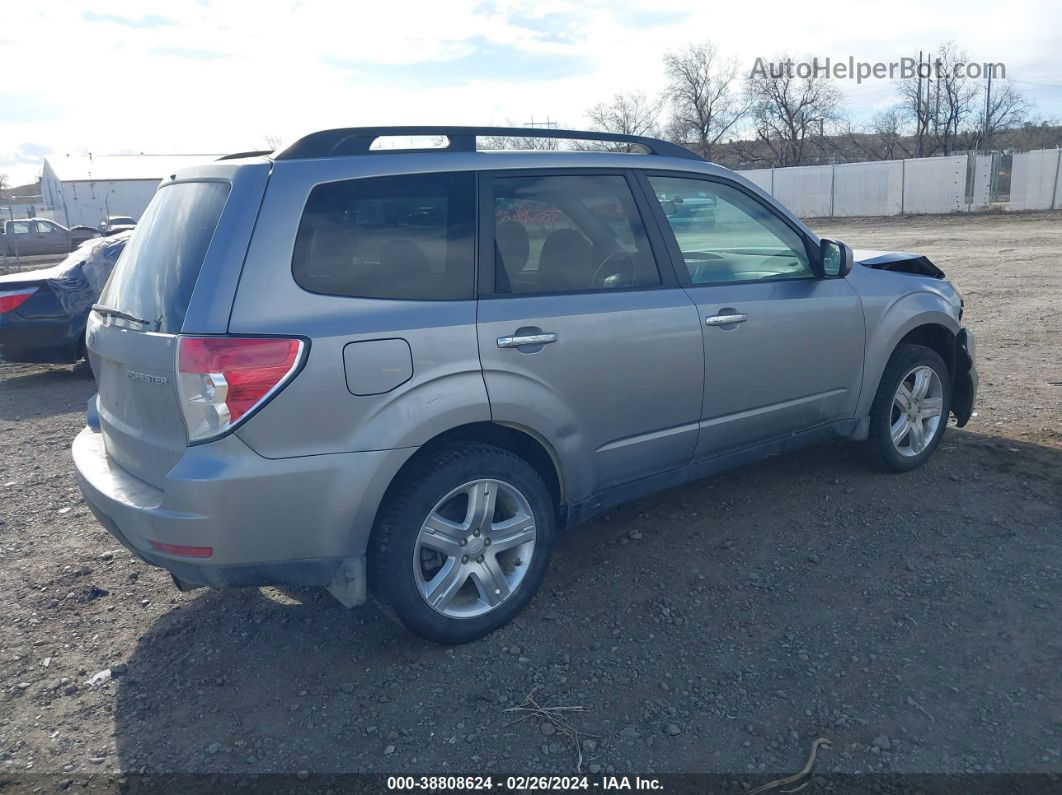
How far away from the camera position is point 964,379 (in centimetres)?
542

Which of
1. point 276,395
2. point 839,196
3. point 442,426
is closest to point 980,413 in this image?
point 442,426

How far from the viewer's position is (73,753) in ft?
9.90

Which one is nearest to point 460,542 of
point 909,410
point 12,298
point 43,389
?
point 909,410

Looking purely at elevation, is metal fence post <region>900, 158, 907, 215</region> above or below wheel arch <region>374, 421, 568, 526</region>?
above

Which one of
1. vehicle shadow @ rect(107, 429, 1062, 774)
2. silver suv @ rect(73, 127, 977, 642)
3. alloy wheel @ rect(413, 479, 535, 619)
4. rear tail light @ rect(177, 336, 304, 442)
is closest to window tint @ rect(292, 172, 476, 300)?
silver suv @ rect(73, 127, 977, 642)

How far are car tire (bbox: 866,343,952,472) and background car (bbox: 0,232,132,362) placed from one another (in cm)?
720

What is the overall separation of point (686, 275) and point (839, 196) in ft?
120

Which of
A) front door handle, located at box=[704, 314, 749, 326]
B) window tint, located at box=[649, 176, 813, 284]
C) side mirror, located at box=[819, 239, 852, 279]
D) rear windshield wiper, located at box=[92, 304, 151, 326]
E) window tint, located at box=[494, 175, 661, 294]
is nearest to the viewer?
rear windshield wiper, located at box=[92, 304, 151, 326]

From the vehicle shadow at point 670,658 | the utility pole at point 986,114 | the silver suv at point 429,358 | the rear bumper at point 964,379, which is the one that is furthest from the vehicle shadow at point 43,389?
the utility pole at point 986,114

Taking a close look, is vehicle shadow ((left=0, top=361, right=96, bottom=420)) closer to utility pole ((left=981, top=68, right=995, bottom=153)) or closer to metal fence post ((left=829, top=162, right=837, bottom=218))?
metal fence post ((left=829, top=162, right=837, bottom=218))

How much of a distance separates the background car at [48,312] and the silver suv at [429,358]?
5.76 m

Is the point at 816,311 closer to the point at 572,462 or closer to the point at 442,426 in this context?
the point at 572,462

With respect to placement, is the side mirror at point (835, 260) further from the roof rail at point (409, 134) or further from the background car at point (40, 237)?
the background car at point (40, 237)

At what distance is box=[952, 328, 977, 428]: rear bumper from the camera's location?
17.4ft
